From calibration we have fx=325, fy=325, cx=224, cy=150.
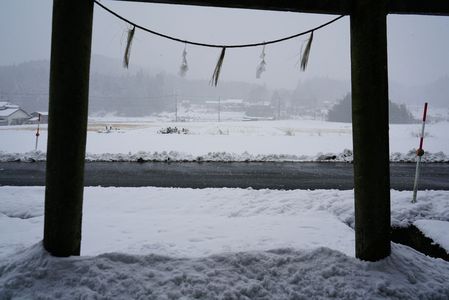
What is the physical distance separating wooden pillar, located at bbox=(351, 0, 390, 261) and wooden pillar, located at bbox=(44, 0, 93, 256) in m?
2.50

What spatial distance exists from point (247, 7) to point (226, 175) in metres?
7.25

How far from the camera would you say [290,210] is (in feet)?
21.0

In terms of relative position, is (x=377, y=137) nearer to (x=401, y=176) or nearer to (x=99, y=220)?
(x=99, y=220)

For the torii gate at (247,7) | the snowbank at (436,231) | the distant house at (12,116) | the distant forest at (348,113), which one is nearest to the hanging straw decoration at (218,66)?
the torii gate at (247,7)

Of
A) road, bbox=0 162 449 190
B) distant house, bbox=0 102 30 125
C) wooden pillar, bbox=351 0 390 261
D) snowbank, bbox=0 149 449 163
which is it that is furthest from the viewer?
distant house, bbox=0 102 30 125

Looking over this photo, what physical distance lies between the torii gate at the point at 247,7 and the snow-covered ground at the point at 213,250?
288mm

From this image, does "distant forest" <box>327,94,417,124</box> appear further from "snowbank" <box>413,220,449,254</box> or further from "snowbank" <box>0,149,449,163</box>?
"snowbank" <box>413,220,449,254</box>

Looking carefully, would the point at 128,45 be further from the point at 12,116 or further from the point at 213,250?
the point at 12,116

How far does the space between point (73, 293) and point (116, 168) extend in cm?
882

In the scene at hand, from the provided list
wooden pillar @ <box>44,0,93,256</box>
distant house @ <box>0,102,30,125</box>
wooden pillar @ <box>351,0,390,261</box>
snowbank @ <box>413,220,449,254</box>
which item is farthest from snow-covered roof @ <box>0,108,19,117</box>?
wooden pillar @ <box>351,0,390,261</box>

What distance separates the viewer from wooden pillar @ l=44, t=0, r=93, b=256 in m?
2.78

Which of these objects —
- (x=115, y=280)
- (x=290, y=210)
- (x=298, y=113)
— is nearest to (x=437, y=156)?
(x=290, y=210)

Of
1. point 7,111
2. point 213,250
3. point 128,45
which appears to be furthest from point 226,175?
point 7,111

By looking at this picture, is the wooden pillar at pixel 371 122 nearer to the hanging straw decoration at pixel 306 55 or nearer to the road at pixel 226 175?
the hanging straw decoration at pixel 306 55
